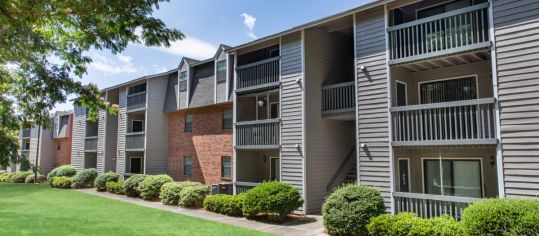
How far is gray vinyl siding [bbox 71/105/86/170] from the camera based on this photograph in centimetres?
3207

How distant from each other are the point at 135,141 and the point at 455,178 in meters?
21.2

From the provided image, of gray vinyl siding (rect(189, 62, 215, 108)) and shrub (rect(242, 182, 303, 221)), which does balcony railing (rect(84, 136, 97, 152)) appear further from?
shrub (rect(242, 182, 303, 221))

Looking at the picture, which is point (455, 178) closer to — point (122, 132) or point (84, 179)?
point (122, 132)

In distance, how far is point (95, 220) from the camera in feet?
46.0

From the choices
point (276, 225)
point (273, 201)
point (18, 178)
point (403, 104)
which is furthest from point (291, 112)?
point (18, 178)

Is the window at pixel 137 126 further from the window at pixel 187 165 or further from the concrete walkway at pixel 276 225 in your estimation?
the concrete walkway at pixel 276 225

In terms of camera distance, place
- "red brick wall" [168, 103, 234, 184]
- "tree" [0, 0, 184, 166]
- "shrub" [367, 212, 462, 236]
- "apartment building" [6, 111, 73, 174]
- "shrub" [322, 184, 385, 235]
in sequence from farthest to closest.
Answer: "apartment building" [6, 111, 73, 174] < "red brick wall" [168, 103, 234, 184] < "shrub" [322, 184, 385, 235] < "shrub" [367, 212, 462, 236] < "tree" [0, 0, 184, 166]

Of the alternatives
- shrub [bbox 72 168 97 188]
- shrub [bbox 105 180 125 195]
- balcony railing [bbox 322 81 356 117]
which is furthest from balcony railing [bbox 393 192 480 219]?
shrub [bbox 72 168 97 188]

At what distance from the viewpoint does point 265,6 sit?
17.3m

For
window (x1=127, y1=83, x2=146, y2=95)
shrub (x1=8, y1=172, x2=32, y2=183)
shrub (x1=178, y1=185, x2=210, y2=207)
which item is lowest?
shrub (x1=8, y1=172, x2=32, y2=183)

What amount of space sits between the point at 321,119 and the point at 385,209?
516 cm

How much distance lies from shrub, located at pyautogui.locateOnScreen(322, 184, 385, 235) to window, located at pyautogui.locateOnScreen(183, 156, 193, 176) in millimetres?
13738

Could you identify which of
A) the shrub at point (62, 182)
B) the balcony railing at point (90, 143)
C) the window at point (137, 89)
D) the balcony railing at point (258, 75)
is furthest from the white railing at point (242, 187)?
the balcony railing at point (90, 143)

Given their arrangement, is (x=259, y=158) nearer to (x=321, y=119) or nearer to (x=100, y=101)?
(x=321, y=119)
